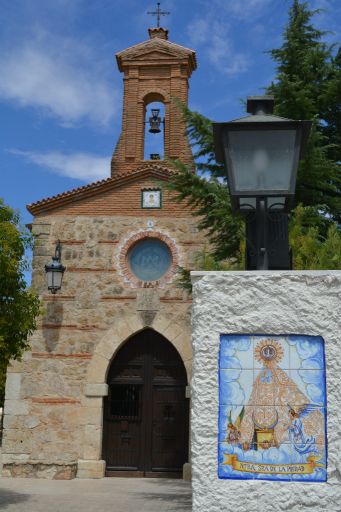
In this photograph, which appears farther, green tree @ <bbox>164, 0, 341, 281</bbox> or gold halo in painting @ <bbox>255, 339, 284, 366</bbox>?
green tree @ <bbox>164, 0, 341, 281</bbox>

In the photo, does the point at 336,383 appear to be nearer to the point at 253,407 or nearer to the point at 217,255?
the point at 253,407

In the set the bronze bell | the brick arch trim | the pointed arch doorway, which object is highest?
the brick arch trim

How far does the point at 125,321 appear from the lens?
13047 millimetres

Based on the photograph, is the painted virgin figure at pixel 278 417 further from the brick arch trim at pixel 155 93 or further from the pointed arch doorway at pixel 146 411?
the brick arch trim at pixel 155 93

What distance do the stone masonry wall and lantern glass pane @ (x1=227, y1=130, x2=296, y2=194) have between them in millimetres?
9146

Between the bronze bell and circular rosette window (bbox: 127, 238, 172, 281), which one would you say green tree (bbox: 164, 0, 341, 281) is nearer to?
circular rosette window (bbox: 127, 238, 172, 281)

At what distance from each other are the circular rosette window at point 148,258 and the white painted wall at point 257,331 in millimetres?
9702

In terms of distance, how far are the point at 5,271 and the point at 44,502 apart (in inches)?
137

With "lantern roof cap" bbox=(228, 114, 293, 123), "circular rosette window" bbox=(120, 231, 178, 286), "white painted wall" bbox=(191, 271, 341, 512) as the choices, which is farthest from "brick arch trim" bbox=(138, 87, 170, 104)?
"white painted wall" bbox=(191, 271, 341, 512)

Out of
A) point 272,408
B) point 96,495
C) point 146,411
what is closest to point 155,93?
point 146,411

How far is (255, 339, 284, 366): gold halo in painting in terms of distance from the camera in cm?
342

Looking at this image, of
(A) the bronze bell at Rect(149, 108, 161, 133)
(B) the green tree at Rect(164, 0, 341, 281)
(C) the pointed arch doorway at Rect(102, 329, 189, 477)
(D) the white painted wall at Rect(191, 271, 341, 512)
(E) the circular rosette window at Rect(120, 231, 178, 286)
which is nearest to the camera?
(D) the white painted wall at Rect(191, 271, 341, 512)

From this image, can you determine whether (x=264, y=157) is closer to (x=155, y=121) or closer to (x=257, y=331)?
(x=257, y=331)

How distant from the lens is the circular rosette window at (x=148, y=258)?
1324cm
